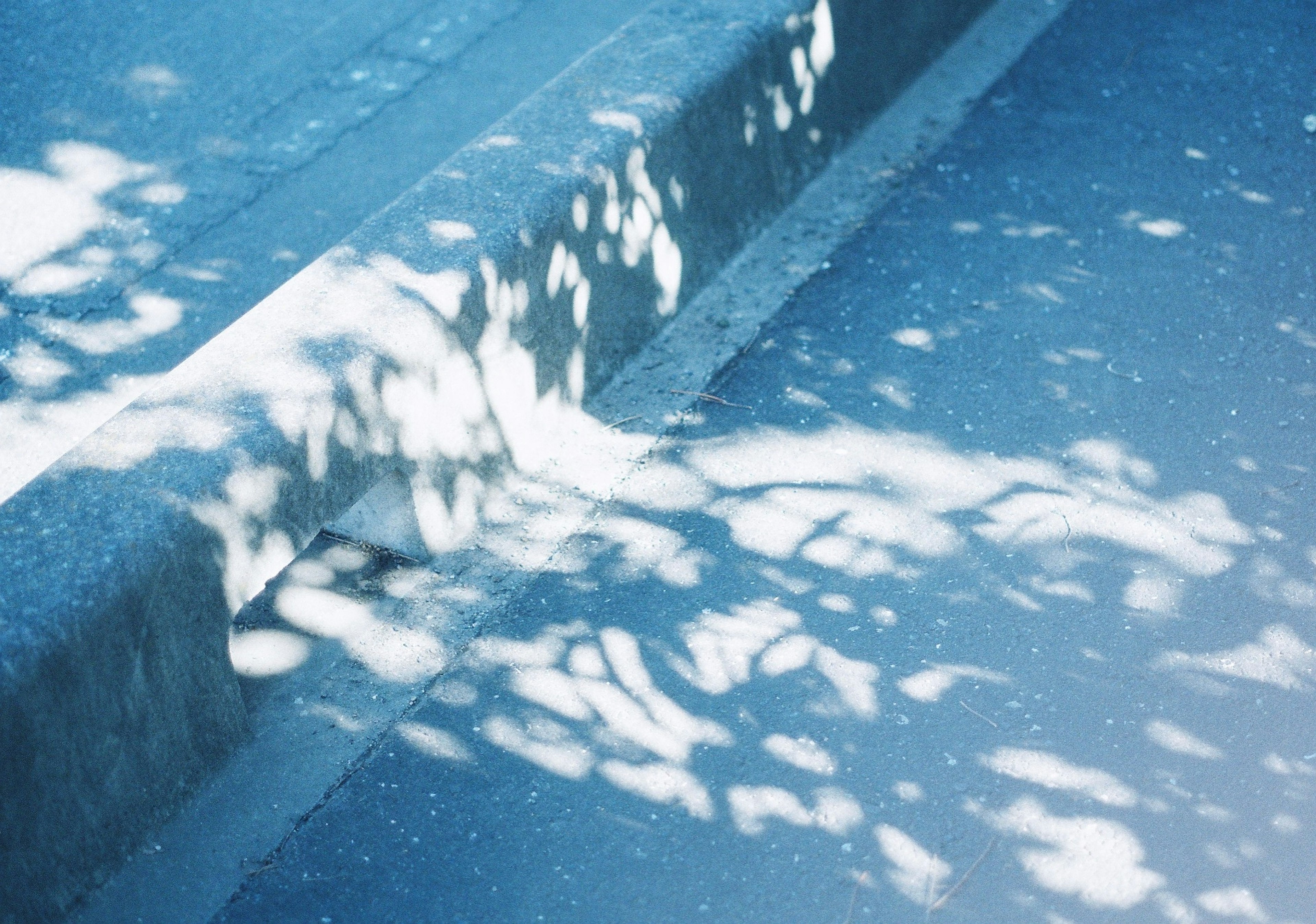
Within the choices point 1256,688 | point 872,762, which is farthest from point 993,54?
point 872,762

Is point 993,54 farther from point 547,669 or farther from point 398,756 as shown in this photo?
point 398,756

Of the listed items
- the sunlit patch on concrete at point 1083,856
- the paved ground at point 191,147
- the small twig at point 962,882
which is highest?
the paved ground at point 191,147

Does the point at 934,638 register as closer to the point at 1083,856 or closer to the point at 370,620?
the point at 1083,856

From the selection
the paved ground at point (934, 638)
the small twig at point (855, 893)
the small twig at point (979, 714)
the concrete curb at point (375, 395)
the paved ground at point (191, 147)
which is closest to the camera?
the concrete curb at point (375, 395)

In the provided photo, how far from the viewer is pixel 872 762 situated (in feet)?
11.4

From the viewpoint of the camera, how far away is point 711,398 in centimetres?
476

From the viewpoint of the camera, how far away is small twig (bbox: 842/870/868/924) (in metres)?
3.14

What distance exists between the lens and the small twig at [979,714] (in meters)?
3.56

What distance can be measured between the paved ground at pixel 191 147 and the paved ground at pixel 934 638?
5.74ft

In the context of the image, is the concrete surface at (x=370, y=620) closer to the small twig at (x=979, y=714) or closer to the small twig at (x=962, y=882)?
the small twig at (x=979, y=714)

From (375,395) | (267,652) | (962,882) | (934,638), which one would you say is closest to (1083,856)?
(962,882)

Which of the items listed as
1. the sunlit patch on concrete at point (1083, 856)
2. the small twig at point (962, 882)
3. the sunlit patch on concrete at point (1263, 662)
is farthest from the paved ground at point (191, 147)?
the sunlit patch on concrete at point (1263, 662)

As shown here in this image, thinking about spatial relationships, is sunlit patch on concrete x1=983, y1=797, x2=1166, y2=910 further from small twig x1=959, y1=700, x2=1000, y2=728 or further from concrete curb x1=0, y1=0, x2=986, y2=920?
concrete curb x1=0, y1=0, x2=986, y2=920

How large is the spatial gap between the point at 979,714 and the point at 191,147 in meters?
5.01
